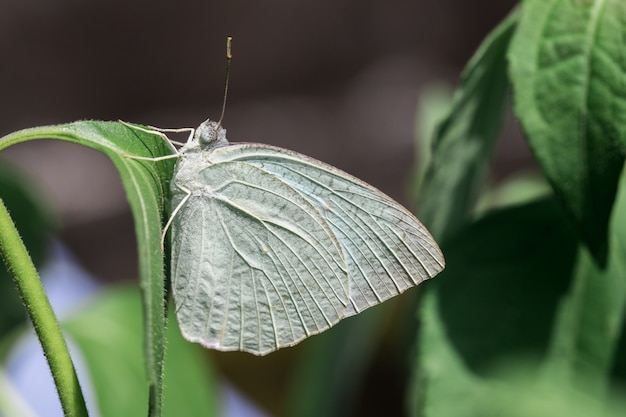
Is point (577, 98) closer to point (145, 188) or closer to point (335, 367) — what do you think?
point (145, 188)

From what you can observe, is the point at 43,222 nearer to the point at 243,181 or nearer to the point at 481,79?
the point at 243,181

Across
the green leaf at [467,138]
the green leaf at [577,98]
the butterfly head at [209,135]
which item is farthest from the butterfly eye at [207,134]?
the green leaf at [577,98]

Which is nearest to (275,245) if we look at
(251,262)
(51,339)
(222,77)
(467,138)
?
(251,262)

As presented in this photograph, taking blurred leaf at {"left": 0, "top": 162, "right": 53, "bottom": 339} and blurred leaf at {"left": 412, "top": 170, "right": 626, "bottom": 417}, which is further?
blurred leaf at {"left": 0, "top": 162, "right": 53, "bottom": 339}

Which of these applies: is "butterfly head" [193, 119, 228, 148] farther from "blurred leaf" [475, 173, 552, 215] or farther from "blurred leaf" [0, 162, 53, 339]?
"blurred leaf" [475, 173, 552, 215]

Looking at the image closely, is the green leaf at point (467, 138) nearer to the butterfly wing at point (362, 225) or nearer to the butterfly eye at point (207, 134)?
the butterfly wing at point (362, 225)

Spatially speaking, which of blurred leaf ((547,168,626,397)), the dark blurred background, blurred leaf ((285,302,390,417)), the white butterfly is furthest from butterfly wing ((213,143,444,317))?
the dark blurred background

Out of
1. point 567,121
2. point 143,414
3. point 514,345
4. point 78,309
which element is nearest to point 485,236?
point 514,345
